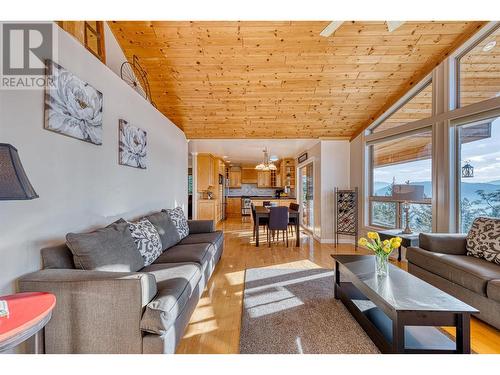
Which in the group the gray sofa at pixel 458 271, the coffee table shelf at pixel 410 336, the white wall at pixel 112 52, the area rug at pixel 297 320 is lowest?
the area rug at pixel 297 320

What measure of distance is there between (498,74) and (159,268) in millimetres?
4218

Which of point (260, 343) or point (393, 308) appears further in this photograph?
point (260, 343)

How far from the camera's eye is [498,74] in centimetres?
270

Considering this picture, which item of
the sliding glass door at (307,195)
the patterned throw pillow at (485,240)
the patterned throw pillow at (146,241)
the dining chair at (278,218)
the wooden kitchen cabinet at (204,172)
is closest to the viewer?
the patterned throw pillow at (146,241)

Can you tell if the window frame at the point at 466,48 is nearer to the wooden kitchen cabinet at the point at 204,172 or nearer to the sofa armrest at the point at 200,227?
the sofa armrest at the point at 200,227

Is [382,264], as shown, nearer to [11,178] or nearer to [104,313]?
[104,313]

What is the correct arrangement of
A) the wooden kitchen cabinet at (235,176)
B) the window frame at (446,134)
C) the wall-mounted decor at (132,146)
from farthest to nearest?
the wooden kitchen cabinet at (235,176) → the window frame at (446,134) → the wall-mounted decor at (132,146)

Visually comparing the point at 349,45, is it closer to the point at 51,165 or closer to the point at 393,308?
the point at 393,308

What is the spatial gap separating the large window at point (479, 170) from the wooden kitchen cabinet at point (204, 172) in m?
5.89

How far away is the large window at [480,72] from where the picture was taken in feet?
8.90

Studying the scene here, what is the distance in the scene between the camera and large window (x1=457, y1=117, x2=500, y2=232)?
273cm

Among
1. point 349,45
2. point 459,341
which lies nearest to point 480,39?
point 349,45

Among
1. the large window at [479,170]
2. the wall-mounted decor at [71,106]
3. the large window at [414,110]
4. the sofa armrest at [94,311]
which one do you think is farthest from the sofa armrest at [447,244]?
the wall-mounted decor at [71,106]
